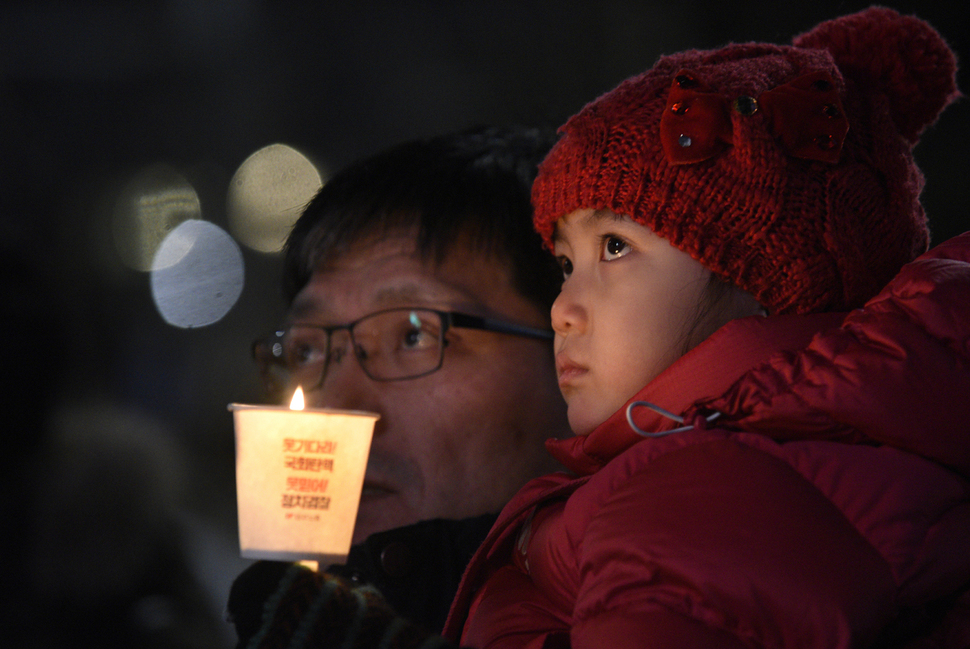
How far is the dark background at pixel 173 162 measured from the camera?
2699 millimetres

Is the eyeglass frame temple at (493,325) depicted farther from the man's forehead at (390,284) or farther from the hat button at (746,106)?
the hat button at (746,106)

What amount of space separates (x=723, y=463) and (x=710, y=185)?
0.48 meters

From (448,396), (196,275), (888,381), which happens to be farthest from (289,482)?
(196,275)

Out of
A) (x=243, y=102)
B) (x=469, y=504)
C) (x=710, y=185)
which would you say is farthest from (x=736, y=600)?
(x=243, y=102)

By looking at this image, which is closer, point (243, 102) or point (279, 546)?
point (279, 546)

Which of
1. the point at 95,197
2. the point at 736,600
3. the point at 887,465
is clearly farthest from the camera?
the point at 95,197

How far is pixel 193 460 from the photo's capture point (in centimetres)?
501

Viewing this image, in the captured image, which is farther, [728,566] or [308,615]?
[308,615]

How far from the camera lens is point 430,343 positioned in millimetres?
1833

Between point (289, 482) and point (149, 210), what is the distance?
3.99m

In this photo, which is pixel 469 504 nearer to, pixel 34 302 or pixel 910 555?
pixel 910 555

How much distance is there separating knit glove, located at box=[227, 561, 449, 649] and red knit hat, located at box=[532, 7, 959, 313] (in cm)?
72

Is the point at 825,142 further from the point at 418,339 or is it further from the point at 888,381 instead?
the point at 418,339

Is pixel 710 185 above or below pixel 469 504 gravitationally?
above
